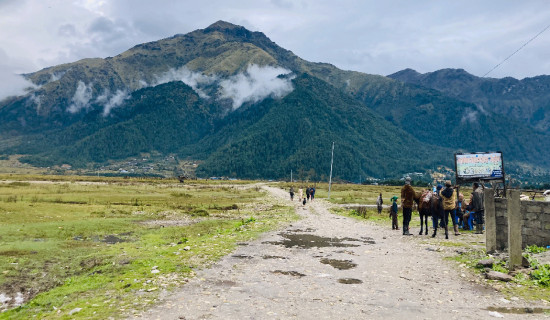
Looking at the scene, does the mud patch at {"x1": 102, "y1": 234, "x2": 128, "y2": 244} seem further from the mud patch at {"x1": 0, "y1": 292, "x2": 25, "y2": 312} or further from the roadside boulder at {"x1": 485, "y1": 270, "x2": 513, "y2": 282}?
the roadside boulder at {"x1": 485, "y1": 270, "x2": 513, "y2": 282}

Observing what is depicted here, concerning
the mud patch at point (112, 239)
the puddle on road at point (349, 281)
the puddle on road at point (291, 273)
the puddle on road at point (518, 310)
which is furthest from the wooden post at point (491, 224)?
the mud patch at point (112, 239)

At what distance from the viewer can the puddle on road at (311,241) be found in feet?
59.6

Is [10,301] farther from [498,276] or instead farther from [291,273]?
[498,276]

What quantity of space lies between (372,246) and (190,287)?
10.6 m

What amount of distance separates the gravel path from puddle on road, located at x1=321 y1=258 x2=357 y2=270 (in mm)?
36

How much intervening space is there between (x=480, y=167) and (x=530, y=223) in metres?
10.2

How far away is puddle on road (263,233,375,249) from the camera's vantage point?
18.2m

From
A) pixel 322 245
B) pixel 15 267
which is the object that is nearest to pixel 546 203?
pixel 322 245

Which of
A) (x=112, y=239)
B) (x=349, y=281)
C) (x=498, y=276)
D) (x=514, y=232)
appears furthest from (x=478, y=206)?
(x=112, y=239)

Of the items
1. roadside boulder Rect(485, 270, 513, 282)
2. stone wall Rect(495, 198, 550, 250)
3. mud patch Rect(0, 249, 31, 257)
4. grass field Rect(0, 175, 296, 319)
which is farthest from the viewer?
mud patch Rect(0, 249, 31, 257)

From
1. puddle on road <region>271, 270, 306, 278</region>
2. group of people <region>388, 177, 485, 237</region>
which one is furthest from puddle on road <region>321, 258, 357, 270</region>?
group of people <region>388, 177, 485, 237</region>

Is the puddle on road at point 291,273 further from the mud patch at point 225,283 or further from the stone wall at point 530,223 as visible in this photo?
the stone wall at point 530,223

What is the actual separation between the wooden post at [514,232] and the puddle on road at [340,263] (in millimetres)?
5202

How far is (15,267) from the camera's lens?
1406 centimetres
